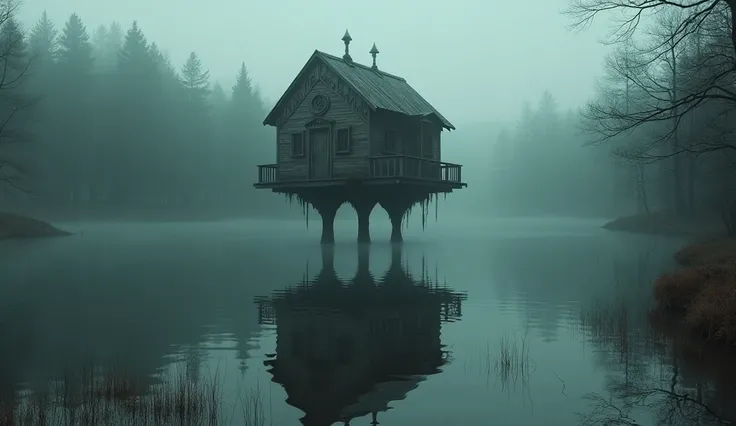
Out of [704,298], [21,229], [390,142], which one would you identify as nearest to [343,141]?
[390,142]

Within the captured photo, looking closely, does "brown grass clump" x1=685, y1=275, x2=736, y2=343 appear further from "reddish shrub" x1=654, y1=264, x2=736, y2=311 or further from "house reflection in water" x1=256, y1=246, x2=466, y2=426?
"house reflection in water" x1=256, y1=246, x2=466, y2=426

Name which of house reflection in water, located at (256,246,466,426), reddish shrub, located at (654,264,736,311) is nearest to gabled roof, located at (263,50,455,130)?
house reflection in water, located at (256,246,466,426)

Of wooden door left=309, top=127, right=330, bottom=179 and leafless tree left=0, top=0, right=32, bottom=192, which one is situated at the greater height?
leafless tree left=0, top=0, right=32, bottom=192

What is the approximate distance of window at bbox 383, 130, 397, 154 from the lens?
122 feet

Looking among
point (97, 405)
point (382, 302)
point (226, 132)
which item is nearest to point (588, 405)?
point (97, 405)

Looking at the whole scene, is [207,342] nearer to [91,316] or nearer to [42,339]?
[42,339]

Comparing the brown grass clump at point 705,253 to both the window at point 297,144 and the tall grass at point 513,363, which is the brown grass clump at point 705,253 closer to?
the tall grass at point 513,363

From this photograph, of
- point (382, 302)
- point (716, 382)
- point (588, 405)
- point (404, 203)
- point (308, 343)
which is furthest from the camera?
point (404, 203)

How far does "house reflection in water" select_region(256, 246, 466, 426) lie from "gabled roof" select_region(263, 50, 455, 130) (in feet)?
58.7

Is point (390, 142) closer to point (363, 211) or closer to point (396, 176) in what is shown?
point (396, 176)

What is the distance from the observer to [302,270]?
2516 centimetres

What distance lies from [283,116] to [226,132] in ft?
188

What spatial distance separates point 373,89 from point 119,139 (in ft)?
149

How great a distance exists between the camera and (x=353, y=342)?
465 inches
